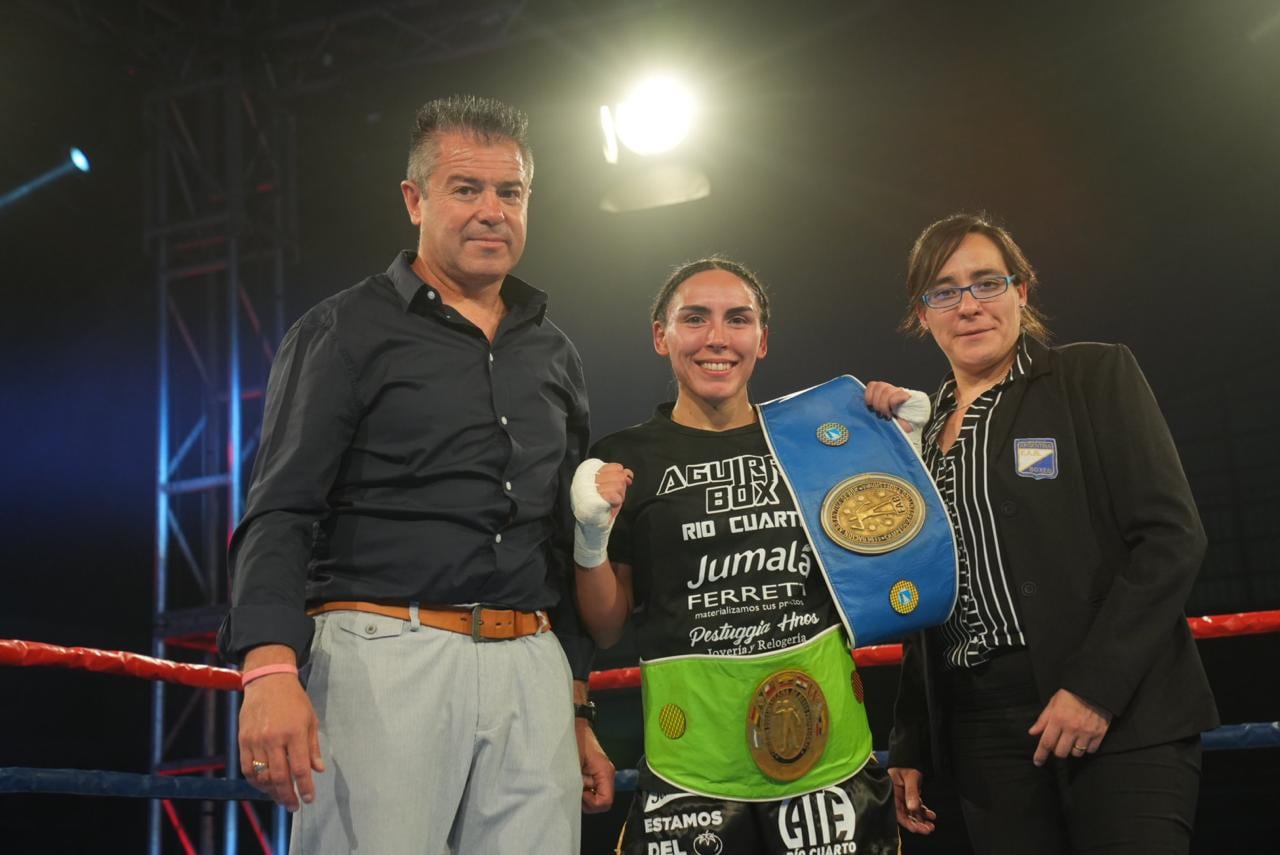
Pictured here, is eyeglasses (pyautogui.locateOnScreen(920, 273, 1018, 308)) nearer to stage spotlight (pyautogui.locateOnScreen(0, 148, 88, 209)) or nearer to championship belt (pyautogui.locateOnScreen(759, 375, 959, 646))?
championship belt (pyautogui.locateOnScreen(759, 375, 959, 646))

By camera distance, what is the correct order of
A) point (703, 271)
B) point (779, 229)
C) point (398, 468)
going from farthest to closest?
point (779, 229) → point (703, 271) → point (398, 468)

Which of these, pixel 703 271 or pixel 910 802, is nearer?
pixel 910 802

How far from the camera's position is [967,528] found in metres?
1.51

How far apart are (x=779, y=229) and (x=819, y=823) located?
403 centimetres

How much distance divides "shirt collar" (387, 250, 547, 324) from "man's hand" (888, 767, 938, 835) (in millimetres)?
854

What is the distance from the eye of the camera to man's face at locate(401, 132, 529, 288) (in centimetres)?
145

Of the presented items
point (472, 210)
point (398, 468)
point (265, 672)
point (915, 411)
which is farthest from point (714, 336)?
point (265, 672)

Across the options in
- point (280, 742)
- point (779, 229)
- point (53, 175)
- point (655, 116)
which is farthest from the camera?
point (779, 229)

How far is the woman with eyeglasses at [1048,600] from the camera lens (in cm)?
131

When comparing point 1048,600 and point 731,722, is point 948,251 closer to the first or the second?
point 1048,600

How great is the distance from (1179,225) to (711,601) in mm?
3877

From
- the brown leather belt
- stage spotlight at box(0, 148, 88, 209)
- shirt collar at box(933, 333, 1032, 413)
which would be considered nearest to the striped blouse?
shirt collar at box(933, 333, 1032, 413)

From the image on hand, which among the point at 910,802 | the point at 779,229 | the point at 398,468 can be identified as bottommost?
the point at 910,802

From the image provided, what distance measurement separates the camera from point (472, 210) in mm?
1453
